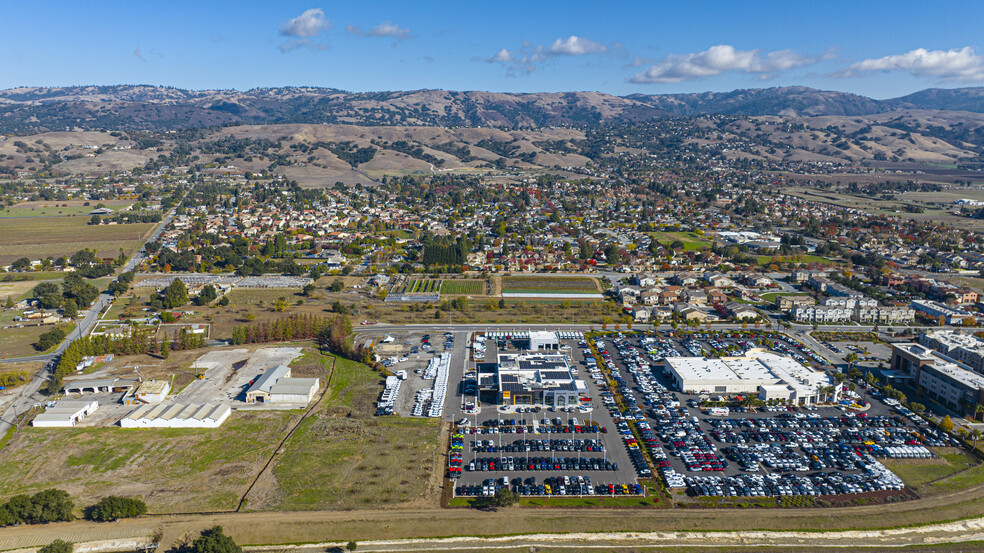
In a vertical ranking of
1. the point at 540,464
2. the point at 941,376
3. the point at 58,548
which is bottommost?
the point at 540,464

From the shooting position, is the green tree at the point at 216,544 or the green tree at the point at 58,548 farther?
the green tree at the point at 58,548

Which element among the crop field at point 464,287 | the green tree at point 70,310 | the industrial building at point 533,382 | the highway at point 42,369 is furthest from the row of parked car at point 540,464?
the green tree at point 70,310

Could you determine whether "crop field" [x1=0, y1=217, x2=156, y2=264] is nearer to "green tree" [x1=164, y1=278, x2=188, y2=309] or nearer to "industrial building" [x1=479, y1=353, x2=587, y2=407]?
"green tree" [x1=164, y1=278, x2=188, y2=309]

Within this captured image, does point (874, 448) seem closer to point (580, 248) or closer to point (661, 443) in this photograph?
point (661, 443)

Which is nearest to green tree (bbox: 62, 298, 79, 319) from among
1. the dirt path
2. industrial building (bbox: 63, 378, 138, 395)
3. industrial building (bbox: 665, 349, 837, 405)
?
industrial building (bbox: 63, 378, 138, 395)

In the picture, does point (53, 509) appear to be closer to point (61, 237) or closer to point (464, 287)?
point (464, 287)

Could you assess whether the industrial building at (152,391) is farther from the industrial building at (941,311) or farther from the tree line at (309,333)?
the industrial building at (941,311)

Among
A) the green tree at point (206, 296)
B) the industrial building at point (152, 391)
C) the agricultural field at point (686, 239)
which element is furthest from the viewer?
the agricultural field at point (686, 239)

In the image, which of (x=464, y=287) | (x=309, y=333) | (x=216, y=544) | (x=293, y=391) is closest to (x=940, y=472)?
(x=216, y=544)
